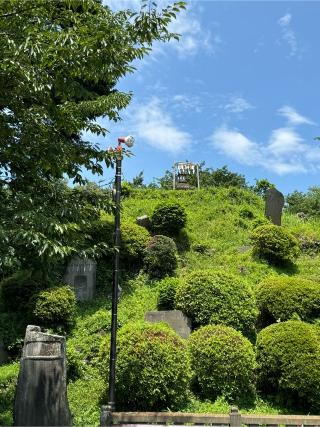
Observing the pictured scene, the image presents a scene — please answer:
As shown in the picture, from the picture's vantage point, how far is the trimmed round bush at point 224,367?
9.23m

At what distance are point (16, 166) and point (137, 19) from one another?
2286mm

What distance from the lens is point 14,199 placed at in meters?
5.82

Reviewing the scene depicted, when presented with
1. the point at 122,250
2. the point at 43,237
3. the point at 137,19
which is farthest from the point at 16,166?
the point at 122,250

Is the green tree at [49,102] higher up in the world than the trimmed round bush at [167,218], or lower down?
lower down

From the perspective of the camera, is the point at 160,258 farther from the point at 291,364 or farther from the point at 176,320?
the point at 291,364

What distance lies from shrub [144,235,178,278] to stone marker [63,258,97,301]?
1.62 meters

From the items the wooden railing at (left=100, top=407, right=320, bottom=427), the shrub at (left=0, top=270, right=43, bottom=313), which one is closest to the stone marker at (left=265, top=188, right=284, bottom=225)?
the shrub at (left=0, top=270, right=43, bottom=313)

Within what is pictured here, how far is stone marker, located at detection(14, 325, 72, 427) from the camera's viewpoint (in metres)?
5.11

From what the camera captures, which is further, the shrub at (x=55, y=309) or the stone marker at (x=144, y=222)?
the stone marker at (x=144, y=222)

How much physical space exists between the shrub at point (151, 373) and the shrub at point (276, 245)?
6661 millimetres

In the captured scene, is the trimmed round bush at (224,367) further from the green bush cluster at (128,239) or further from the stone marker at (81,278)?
the green bush cluster at (128,239)

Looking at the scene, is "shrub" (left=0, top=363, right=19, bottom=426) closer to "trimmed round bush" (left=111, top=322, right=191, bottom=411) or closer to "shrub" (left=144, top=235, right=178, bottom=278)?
"trimmed round bush" (left=111, top=322, right=191, bottom=411)

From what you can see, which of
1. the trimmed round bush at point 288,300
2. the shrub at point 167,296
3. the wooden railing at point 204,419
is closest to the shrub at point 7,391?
the wooden railing at point 204,419

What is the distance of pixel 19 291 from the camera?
13.0 metres
